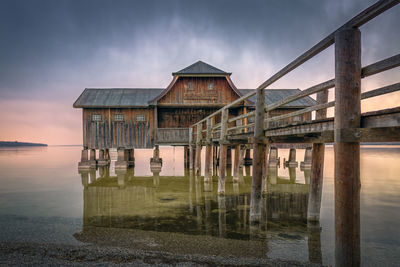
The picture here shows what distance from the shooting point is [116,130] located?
2078 centimetres

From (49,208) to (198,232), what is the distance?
6.27m

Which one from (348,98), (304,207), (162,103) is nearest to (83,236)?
(348,98)

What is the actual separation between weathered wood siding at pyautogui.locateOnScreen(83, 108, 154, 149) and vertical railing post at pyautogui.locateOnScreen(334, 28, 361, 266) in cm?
1825

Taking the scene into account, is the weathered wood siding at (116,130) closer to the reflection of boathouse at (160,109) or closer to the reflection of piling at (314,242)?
the reflection of boathouse at (160,109)

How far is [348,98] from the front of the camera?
3.38 metres

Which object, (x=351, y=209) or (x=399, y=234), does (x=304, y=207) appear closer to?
(x=399, y=234)

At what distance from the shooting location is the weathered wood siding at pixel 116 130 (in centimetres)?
2072

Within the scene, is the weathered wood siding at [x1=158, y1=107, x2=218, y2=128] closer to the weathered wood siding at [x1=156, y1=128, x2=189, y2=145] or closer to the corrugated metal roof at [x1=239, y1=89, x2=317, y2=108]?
the weathered wood siding at [x1=156, y1=128, x2=189, y2=145]

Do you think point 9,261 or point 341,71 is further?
point 9,261

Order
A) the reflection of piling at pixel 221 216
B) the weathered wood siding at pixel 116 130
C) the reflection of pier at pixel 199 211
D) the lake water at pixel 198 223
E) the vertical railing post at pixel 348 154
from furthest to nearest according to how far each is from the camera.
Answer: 1. the weathered wood siding at pixel 116 130
2. the reflection of pier at pixel 199 211
3. the reflection of piling at pixel 221 216
4. the lake water at pixel 198 223
5. the vertical railing post at pixel 348 154

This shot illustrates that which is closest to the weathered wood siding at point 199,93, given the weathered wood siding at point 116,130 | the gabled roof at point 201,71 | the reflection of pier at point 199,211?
the gabled roof at point 201,71

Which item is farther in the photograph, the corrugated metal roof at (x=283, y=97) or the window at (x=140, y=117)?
the corrugated metal roof at (x=283, y=97)

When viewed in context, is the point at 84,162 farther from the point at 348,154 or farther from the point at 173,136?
the point at 348,154

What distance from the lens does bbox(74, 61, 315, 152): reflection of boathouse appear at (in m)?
20.1
